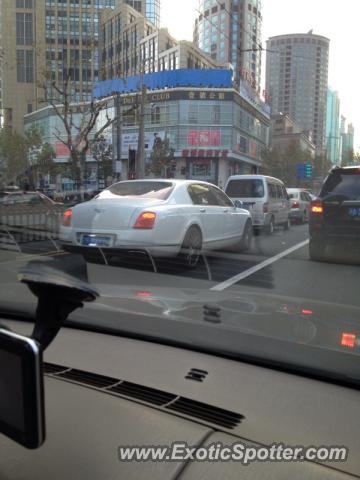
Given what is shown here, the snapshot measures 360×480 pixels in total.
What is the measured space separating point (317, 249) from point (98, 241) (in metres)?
3.64

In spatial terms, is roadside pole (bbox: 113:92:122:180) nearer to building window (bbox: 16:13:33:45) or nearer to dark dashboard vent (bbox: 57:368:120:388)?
building window (bbox: 16:13:33:45)

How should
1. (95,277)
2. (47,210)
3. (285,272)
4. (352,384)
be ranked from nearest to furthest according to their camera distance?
1. (352,384)
2. (95,277)
3. (285,272)
4. (47,210)

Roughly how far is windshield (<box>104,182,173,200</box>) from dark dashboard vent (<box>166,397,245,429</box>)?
541 cm

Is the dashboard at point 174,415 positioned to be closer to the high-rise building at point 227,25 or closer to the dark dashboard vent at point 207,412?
the dark dashboard vent at point 207,412

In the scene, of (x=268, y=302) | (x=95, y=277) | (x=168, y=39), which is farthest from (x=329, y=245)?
(x=168, y=39)

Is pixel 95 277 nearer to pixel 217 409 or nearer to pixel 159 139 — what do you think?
pixel 217 409

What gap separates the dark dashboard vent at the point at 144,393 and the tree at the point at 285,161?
4026 cm

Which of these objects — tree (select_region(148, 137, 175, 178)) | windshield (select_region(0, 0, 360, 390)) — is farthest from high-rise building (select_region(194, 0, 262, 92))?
tree (select_region(148, 137, 175, 178))

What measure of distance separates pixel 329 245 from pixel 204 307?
5323mm

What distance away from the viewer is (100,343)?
2.73 meters

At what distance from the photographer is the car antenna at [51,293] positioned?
4.10 ft

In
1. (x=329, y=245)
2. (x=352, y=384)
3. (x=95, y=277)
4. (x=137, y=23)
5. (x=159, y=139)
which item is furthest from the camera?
(x=159, y=139)

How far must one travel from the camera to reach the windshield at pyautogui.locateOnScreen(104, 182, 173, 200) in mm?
7379

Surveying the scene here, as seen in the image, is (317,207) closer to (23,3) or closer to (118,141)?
(23,3)
